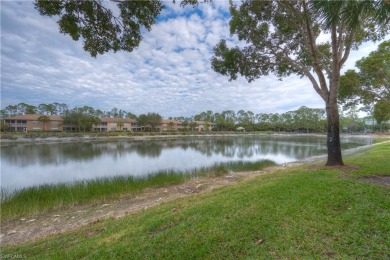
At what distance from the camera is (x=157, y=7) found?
474 cm

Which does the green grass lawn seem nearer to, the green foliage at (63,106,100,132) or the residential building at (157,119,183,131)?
the green foliage at (63,106,100,132)

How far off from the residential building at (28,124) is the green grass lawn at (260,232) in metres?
64.9

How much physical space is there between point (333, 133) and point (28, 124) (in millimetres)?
69702

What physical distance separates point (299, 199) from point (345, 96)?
15.6 m

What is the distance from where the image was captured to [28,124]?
180ft

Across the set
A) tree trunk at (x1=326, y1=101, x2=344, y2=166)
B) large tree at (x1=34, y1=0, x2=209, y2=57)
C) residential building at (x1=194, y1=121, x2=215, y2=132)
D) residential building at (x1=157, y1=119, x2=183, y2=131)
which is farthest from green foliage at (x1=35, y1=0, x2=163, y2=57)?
residential building at (x1=194, y1=121, x2=215, y2=132)

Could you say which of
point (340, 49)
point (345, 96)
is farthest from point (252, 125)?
point (340, 49)

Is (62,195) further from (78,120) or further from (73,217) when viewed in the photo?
(78,120)

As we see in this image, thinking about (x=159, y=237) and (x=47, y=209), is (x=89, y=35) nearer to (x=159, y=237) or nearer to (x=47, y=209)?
(x=159, y=237)

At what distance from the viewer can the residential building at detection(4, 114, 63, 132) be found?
176 ft

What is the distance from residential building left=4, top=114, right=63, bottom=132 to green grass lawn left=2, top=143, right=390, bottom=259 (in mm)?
64896

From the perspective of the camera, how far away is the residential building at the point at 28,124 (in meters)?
53.8

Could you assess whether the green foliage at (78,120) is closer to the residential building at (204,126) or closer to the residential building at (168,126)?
the residential building at (168,126)

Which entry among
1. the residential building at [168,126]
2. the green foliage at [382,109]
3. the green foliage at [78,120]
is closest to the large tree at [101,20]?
A: the green foliage at [382,109]
